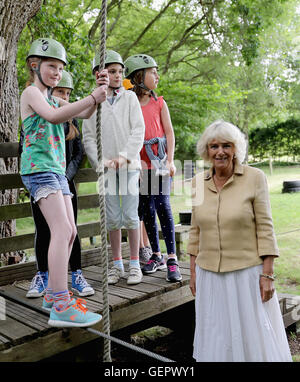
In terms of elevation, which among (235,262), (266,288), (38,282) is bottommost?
(38,282)

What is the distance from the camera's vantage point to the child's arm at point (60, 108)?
2314 mm

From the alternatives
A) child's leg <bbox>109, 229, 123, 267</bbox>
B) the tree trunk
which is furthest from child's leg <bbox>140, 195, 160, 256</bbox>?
the tree trunk

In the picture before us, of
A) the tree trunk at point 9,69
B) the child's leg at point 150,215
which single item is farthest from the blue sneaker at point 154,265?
the tree trunk at point 9,69

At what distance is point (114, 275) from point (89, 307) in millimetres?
578

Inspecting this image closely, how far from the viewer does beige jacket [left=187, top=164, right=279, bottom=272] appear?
220 cm

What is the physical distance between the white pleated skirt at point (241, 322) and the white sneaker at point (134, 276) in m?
0.92

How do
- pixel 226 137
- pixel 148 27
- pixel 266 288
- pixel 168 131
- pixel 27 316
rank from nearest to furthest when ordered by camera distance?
1. pixel 266 288
2. pixel 226 137
3. pixel 27 316
4. pixel 168 131
5. pixel 148 27

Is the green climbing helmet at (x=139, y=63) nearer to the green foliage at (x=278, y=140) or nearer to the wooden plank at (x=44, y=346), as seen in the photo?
the wooden plank at (x=44, y=346)

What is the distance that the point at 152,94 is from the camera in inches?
136

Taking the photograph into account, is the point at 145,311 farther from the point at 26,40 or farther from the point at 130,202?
the point at 26,40

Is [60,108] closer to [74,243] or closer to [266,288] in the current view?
[74,243]

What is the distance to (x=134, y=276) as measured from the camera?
3.19 metres

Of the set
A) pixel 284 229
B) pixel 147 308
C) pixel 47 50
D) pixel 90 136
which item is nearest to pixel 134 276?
pixel 147 308
